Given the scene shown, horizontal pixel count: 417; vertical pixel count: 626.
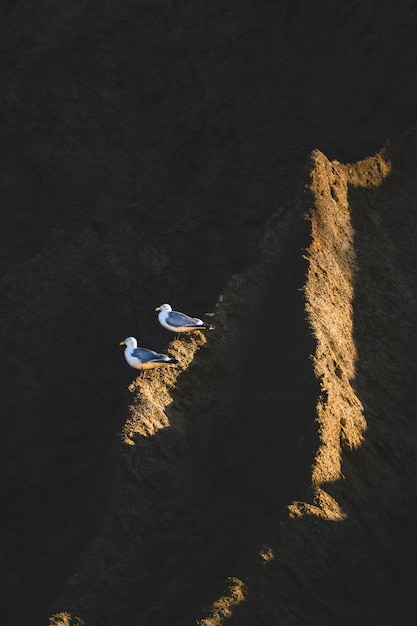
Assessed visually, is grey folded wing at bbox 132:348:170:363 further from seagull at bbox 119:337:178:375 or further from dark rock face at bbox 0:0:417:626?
dark rock face at bbox 0:0:417:626

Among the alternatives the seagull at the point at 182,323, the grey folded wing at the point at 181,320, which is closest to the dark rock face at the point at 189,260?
the seagull at the point at 182,323

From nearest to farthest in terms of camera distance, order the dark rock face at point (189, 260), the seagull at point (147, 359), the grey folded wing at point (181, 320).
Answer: the dark rock face at point (189, 260) → the seagull at point (147, 359) → the grey folded wing at point (181, 320)

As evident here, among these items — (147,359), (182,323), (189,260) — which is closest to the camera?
(147,359)

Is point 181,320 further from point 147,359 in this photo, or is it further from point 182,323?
point 147,359

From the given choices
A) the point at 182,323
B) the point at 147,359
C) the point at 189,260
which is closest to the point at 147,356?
the point at 147,359

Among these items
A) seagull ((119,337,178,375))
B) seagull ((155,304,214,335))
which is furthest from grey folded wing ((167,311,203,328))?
seagull ((119,337,178,375))

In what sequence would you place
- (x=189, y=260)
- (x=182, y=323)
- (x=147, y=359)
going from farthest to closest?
(x=189, y=260)
(x=182, y=323)
(x=147, y=359)

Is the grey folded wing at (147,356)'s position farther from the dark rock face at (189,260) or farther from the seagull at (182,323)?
the seagull at (182,323)

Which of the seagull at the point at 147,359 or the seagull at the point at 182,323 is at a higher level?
the seagull at the point at 182,323
